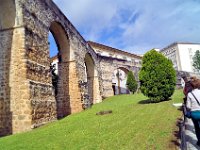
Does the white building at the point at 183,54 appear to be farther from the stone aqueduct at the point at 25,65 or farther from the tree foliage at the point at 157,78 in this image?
the stone aqueduct at the point at 25,65

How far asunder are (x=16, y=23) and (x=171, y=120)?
6.96 metres

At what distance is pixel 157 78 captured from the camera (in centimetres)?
1316

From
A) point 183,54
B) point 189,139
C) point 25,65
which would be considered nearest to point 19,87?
point 25,65

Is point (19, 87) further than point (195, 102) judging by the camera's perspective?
Yes

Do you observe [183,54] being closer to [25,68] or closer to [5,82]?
[25,68]

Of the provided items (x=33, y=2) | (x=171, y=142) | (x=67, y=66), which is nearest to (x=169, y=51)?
(x=67, y=66)

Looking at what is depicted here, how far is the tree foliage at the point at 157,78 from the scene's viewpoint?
13.1 meters

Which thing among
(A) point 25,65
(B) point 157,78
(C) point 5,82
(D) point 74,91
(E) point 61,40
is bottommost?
(D) point 74,91

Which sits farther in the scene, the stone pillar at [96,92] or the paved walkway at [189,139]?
the stone pillar at [96,92]

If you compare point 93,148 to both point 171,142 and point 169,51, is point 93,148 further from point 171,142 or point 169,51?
point 169,51

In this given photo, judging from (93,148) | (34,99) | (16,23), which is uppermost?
(16,23)

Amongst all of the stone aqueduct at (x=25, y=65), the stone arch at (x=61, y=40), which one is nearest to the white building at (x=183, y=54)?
the stone arch at (x=61, y=40)

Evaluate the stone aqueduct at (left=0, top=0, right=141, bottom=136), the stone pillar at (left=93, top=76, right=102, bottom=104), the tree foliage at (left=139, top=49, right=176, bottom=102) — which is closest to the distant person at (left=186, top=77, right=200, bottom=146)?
the stone aqueduct at (left=0, top=0, right=141, bottom=136)

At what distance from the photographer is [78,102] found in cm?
1509
